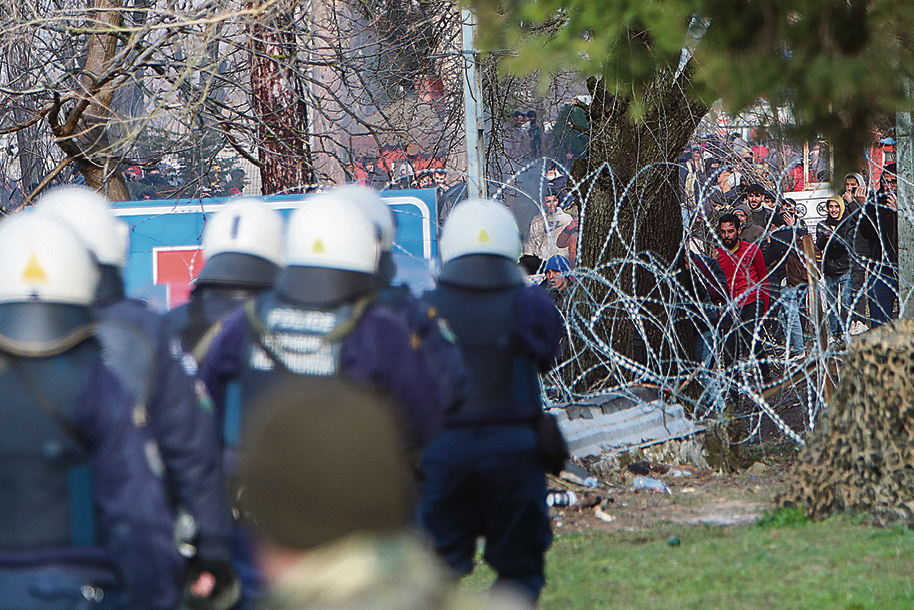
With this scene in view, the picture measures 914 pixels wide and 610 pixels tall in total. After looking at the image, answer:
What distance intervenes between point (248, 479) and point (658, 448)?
272 inches

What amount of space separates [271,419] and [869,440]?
5.45 m

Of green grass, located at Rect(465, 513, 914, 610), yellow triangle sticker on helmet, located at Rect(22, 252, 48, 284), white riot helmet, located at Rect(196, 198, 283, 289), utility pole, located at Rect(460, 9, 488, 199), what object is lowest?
green grass, located at Rect(465, 513, 914, 610)

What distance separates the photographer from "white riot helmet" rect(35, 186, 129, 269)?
3.52m

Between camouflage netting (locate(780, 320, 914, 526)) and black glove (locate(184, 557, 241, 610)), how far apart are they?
4.40m

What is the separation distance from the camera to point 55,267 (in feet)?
7.93

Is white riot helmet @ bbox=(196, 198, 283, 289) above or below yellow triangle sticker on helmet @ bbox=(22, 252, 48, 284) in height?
above

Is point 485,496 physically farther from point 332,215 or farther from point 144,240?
point 144,240

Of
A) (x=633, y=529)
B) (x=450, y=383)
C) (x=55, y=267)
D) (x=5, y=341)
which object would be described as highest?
(x=55, y=267)

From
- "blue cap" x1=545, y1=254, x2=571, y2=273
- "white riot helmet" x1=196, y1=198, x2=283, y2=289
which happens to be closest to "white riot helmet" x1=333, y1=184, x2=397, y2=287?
"white riot helmet" x1=196, y1=198, x2=283, y2=289

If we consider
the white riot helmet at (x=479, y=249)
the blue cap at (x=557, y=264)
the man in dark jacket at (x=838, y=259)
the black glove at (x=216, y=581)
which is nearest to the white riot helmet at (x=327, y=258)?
the black glove at (x=216, y=581)

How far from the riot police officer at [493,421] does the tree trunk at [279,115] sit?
512 cm

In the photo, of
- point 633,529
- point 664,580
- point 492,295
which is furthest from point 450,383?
point 633,529

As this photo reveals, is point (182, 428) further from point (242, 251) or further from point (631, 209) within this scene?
point (631, 209)

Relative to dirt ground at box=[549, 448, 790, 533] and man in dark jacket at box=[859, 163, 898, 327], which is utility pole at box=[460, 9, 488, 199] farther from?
man in dark jacket at box=[859, 163, 898, 327]
